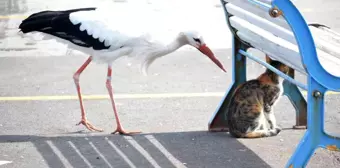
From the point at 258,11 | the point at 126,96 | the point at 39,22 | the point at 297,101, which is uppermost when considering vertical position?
the point at 258,11

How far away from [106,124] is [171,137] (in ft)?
2.03

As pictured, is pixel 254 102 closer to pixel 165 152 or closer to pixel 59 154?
pixel 165 152

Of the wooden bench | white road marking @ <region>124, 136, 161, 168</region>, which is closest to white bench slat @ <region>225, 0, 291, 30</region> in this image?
the wooden bench

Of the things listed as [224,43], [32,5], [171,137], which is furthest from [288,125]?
[32,5]

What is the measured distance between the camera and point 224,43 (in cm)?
927

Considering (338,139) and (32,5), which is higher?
(338,139)

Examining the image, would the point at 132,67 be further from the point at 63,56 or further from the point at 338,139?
the point at 338,139

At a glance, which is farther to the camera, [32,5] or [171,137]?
[32,5]

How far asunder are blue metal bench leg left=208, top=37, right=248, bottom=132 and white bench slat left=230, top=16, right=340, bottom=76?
0.76 feet

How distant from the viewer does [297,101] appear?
6.13 meters

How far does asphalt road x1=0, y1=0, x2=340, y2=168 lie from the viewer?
5.54 m

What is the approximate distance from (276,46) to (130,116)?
73.8 inches

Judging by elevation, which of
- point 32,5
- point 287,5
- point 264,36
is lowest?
point 32,5

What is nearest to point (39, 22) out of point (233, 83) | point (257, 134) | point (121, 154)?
point (121, 154)
